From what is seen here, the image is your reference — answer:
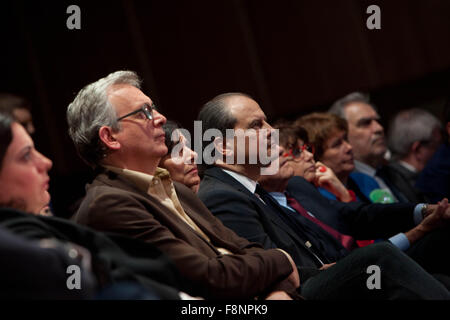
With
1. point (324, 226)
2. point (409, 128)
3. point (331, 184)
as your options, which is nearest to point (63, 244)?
point (324, 226)

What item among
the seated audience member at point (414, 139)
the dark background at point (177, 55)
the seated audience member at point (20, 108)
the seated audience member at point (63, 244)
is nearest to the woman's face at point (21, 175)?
the seated audience member at point (63, 244)

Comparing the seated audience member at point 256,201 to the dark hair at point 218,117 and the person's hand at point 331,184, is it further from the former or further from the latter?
the person's hand at point 331,184

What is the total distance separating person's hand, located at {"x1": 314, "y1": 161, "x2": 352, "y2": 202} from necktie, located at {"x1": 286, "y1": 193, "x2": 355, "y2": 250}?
0.40 meters

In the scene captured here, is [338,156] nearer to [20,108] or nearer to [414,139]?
[414,139]

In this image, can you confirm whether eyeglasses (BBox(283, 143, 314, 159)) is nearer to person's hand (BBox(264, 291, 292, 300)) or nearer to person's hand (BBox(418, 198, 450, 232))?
person's hand (BBox(418, 198, 450, 232))

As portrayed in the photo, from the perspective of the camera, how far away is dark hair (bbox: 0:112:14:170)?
1369mm

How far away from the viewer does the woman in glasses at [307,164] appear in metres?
3.04

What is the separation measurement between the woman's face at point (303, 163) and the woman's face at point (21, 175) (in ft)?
5.79

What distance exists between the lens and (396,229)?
280cm

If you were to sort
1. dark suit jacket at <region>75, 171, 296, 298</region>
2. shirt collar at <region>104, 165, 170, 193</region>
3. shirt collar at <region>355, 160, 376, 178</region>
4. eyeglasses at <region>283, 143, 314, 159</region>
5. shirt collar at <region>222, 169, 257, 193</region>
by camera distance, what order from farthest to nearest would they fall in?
shirt collar at <region>355, 160, 376, 178</region> < eyeglasses at <region>283, 143, 314, 159</region> < shirt collar at <region>222, 169, 257, 193</region> < shirt collar at <region>104, 165, 170, 193</region> < dark suit jacket at <region>75, 171, 296, 298</region>

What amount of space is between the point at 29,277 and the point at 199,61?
396 cm

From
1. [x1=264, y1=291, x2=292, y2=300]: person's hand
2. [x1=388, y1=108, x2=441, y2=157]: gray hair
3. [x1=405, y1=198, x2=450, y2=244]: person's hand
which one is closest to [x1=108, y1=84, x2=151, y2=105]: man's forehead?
[x1=264, y1=291, x2=292, y2=300]: person's hand
